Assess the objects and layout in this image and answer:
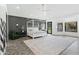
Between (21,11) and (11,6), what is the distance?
0.23 meters

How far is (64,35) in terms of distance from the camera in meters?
2.31

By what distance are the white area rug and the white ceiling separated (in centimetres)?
52

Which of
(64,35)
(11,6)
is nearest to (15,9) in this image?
(11,6)

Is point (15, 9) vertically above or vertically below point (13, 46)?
above

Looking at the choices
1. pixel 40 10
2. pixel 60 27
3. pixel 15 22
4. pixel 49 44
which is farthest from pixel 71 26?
pixel 15 22

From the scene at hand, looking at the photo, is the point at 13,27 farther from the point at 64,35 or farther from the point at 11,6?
the point at 64,35

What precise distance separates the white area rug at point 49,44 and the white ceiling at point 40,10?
1.69 feet

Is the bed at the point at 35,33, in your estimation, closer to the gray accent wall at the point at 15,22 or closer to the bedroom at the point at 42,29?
the bedroom at the point at 42,29

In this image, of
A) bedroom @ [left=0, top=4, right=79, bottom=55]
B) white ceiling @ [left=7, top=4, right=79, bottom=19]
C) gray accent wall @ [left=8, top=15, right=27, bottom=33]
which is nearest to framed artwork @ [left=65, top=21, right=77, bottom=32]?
bedroom @ [left=0, top=4, right=79, bottom=55]

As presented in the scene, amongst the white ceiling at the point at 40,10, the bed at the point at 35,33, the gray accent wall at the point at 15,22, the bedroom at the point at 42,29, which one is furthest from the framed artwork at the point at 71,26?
the gray accent wall at the point at 15,22

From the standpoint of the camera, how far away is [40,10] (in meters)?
2.21

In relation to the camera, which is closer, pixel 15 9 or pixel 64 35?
pixel 15 9

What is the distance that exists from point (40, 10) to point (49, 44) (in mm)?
771
